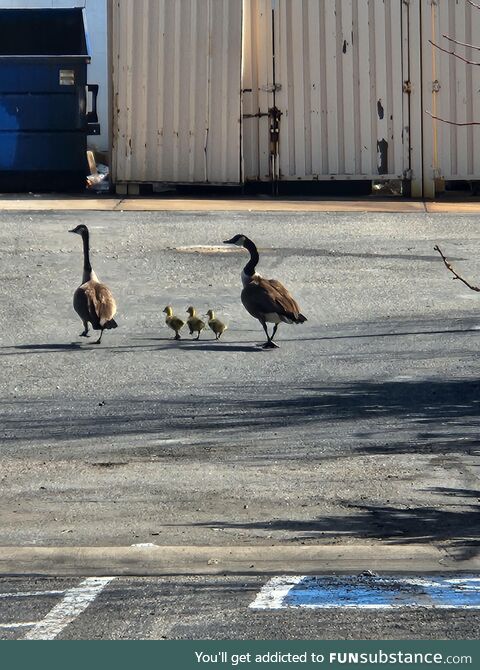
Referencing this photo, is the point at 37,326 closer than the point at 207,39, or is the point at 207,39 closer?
the point at 37,326

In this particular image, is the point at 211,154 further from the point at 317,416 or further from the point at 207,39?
the point at 317,416

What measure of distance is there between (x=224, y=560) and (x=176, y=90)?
1667 centimetres

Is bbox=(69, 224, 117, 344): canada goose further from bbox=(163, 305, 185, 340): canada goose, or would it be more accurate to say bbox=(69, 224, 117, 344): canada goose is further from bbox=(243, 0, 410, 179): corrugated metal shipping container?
bbox=(243, 0, 410, 179): corrugated metal shipping container

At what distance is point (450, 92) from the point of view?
2334 cm

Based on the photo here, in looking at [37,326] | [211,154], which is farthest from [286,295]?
[211,154]

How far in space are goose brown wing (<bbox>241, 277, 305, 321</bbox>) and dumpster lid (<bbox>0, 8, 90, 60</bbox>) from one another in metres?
13.0

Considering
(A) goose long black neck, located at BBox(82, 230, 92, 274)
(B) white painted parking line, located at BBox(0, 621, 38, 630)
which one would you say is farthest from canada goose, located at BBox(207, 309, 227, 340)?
(B) white painted parking line, located at BBox(0, 621, 38, 630)

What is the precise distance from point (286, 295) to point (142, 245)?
5.83 m

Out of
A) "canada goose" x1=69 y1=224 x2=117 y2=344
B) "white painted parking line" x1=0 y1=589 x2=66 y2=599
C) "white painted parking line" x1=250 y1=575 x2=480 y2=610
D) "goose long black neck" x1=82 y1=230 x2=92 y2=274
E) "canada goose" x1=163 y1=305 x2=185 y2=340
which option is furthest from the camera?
"goose long black neck" x1=82 y1=230 x2=92 y2=274

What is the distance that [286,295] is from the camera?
14.0 m

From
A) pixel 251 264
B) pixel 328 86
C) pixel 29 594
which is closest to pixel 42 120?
pixel 328 86

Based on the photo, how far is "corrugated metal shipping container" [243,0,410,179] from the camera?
75.6 feet

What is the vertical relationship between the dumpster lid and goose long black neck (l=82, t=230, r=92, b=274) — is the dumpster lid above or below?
above

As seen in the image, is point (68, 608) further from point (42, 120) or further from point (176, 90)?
point (42, 120)
